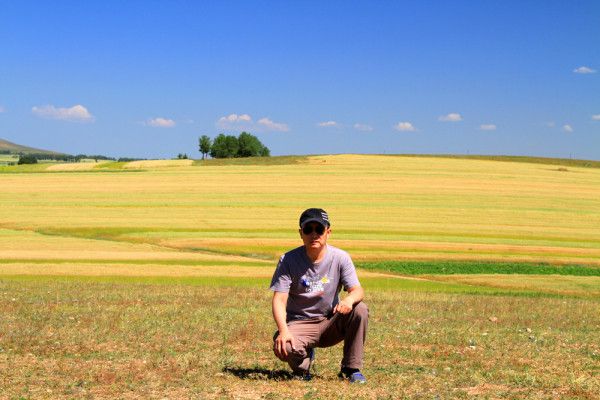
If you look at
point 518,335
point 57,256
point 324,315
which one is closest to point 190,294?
point 518,335

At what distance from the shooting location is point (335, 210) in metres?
53.4

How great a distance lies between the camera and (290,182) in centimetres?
7212

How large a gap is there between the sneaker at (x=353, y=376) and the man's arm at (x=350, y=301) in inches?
31.9

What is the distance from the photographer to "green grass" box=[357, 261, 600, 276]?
1307 inches

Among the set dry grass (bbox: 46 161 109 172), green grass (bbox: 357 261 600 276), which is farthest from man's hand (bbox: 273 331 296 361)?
dry grass (bbox: 46 161 109 172)

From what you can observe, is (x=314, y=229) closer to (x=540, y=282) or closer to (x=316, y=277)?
(x=316, y=277)

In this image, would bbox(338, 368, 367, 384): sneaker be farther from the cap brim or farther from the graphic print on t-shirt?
the cap brim

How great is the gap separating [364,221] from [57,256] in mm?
20851

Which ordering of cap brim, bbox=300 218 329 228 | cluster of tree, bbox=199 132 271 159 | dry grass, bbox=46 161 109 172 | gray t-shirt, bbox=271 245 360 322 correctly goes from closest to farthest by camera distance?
cap brim, bbox=300 218 329 228, gray t-shirt, bbox=271 245 360 322, dry grass, bbox=46 161 109 172, cluster of tree, bbox=199 132 271 159

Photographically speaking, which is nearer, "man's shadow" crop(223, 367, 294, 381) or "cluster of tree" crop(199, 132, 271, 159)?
"man's shadow" crop(223, 367, 294, 381)

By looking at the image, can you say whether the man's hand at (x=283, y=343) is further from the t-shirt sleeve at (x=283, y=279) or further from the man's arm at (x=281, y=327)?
the t-shirt sleeve at (x=283, y=279)

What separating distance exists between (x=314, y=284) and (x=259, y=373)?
4.69ft

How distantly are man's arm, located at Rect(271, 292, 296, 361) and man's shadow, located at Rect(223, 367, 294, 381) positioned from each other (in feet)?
1.69

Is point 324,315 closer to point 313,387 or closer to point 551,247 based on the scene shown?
point 313,387
